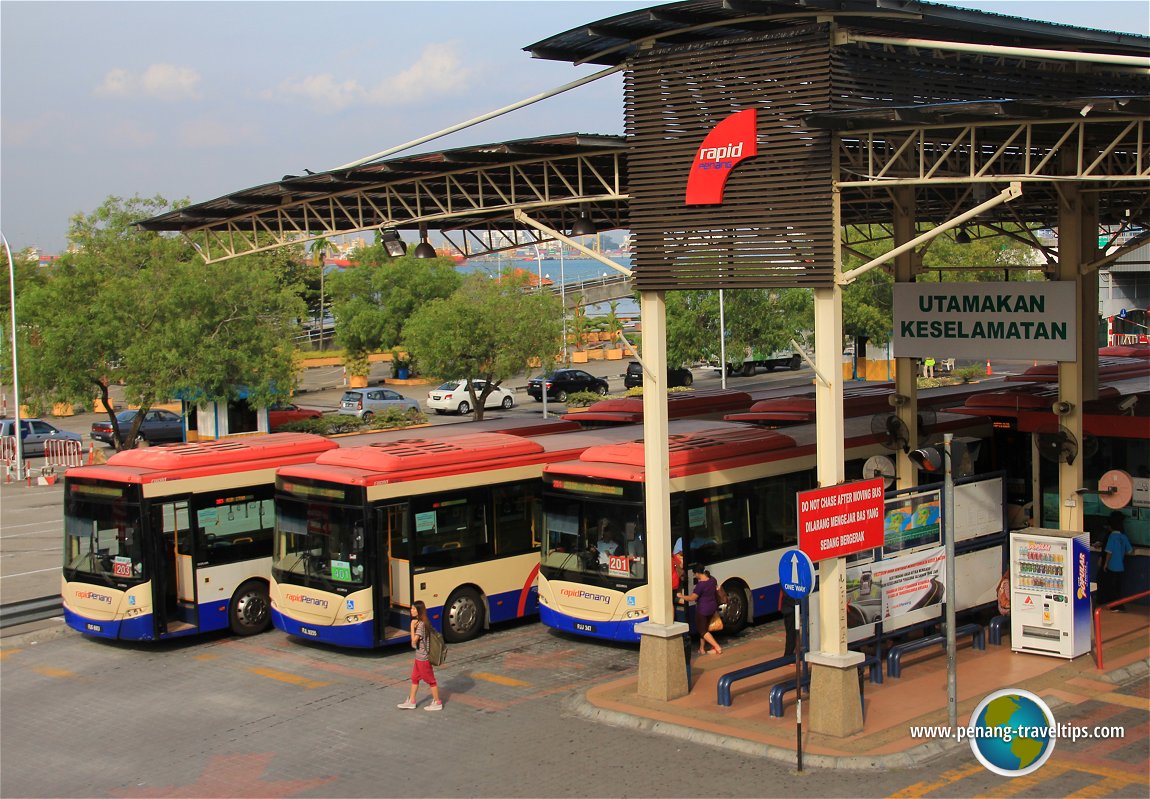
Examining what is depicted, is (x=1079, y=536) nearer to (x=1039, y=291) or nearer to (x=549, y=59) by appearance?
(x=1039, y=291)

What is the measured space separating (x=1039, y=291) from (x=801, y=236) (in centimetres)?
481

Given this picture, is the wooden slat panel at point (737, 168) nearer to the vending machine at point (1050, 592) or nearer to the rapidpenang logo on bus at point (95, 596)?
the vending machine at point (1050, 592)

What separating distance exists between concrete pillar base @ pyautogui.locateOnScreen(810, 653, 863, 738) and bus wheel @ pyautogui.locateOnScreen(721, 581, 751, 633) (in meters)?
4.60

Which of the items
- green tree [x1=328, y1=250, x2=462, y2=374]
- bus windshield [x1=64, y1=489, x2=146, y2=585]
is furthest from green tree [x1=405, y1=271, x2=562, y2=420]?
bus windshield [x1=64, y1=489, x2=146, y2=585]

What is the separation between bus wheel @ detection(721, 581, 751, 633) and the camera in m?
18.3

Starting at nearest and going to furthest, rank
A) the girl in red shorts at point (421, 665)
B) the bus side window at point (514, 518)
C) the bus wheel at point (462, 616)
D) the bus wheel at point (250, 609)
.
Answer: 1. the girl in red shorts at point (421, 665)
2. the bus wheel at point (462, 616)
3. the bus side window at point (514, 518)
4. the bus wheel at point (250, 609)

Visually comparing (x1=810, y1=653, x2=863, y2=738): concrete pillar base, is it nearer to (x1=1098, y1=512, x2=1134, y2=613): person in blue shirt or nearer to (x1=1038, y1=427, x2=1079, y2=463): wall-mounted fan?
(x1=1038, y1=427, x2=1079, y2=463): wall-mounted fan

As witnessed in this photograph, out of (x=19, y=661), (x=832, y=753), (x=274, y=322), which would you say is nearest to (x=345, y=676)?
(x=19, y=661)

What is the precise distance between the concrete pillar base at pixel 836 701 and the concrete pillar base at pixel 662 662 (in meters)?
1.89

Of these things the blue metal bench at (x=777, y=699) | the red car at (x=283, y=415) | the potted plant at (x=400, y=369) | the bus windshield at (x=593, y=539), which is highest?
the potted plant at (x=400, y=369)

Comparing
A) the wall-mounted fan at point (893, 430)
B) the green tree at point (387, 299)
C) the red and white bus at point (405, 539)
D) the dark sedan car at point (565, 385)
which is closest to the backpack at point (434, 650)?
the red and white bus at point (405, 539)

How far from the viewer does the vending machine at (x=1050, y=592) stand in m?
15.9

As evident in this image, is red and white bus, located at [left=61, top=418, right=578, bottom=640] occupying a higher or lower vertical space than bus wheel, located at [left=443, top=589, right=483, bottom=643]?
higher

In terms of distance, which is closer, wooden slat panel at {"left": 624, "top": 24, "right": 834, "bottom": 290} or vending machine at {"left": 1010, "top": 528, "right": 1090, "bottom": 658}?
wooden slat panel at {"left": 624, "top": 24, "right": 834, "bottom": 290}
